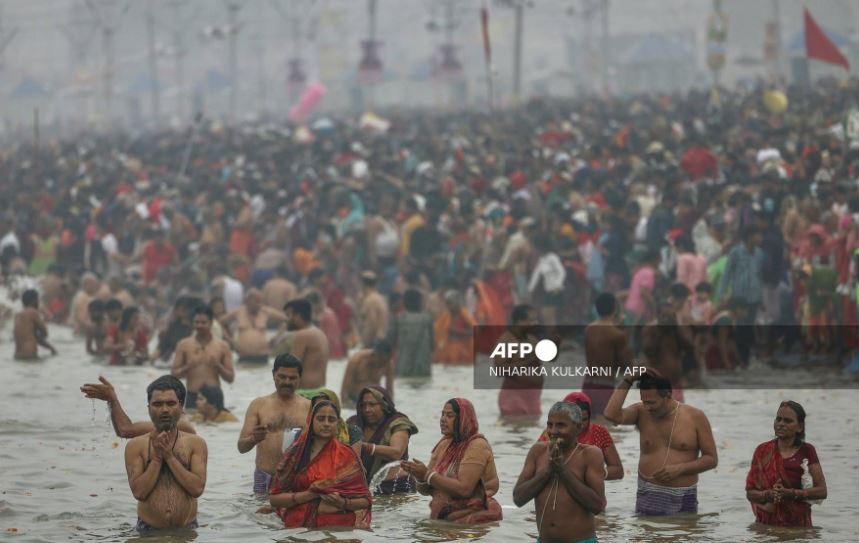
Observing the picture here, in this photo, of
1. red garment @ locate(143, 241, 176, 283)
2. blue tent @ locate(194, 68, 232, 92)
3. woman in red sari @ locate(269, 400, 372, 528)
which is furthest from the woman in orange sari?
blue tent @ locate(194, 68, 232, 92)

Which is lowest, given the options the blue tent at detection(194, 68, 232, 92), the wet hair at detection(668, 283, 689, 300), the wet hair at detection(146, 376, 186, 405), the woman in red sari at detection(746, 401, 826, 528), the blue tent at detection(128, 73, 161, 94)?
the woman in red sari at detection(746, 401, 826, 528)

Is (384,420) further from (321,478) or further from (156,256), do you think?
(156,256)

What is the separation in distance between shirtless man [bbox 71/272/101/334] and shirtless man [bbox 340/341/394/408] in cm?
788

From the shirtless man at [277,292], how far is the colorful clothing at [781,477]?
10767 millimetres

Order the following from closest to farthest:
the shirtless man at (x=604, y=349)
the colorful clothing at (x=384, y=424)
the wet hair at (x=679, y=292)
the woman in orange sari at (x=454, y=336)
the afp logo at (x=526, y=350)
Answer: the colorful clothing at (x=384, y=424) → the shirtless man at (x=604, y=349) → the afp logo at (x=526, y=350) → the wet hair at (x=679, y=292) → the woman in orange sari at (x=454, y=336)

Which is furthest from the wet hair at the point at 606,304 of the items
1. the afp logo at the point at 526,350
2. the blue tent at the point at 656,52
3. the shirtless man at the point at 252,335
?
the blue tent at the point at 656,52

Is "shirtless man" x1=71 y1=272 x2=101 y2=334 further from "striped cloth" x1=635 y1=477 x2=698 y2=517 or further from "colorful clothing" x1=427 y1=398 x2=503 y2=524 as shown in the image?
"striped cloth" x1=635 y1=477 x2=698 y2=517

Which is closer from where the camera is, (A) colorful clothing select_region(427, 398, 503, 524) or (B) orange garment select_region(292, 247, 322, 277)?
(A) colorful clothing select_region(427, 398, 503, 524)

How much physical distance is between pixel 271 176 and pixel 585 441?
65.6 ft

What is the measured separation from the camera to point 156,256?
2283 centimetres

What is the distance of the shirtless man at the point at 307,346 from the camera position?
40.3 feet

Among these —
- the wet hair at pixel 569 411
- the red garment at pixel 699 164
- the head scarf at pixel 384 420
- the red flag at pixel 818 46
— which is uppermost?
the red flag at pixel 818 46

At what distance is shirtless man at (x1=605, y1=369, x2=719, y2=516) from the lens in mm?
9195

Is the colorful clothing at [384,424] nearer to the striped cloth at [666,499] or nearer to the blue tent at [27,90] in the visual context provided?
the striped cloth at [666,499]
